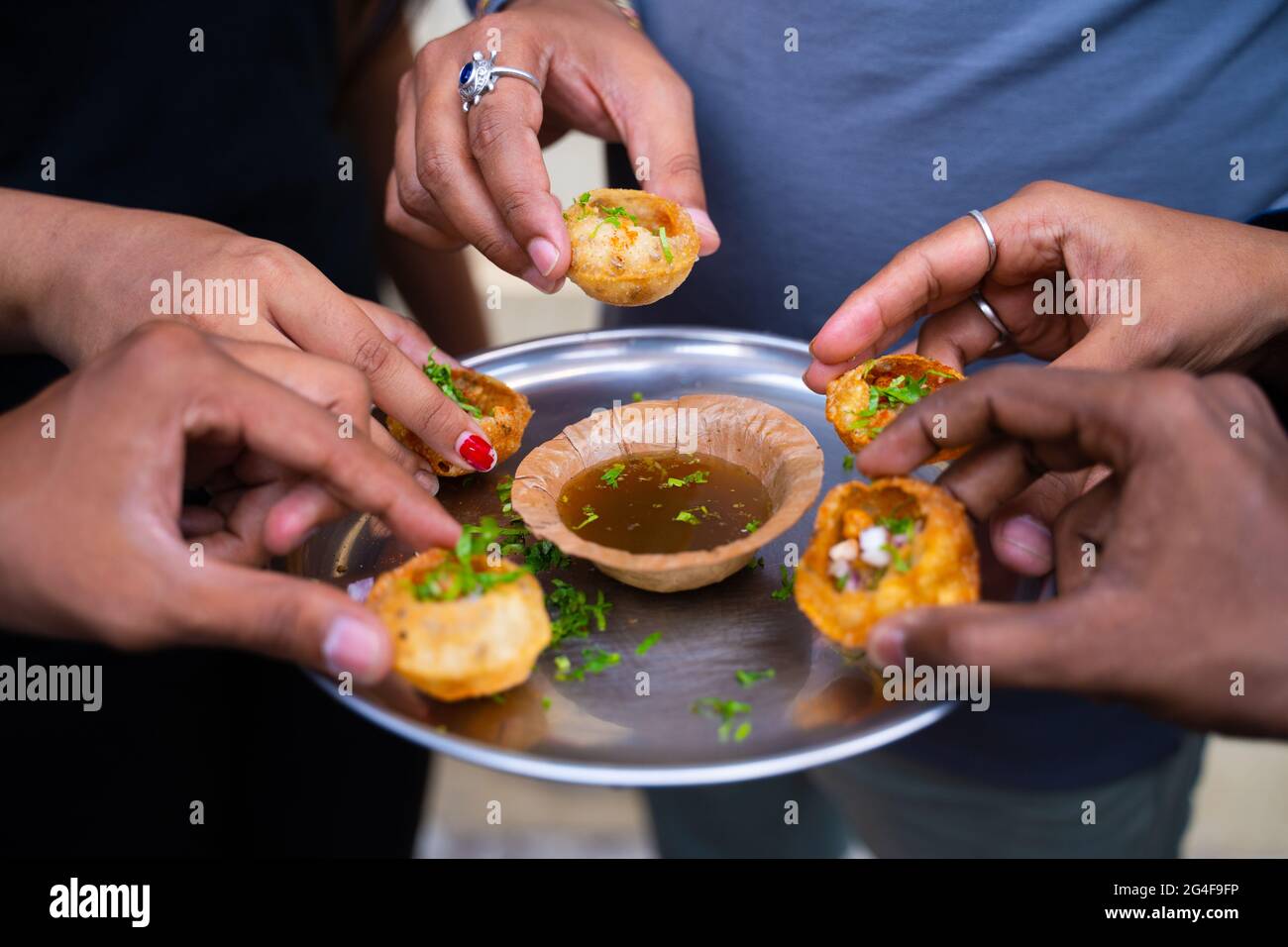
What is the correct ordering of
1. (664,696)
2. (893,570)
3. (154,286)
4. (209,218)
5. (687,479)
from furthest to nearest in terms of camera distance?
(209,218) < (687,479) < (154,286) < (664,696) < (893,570)

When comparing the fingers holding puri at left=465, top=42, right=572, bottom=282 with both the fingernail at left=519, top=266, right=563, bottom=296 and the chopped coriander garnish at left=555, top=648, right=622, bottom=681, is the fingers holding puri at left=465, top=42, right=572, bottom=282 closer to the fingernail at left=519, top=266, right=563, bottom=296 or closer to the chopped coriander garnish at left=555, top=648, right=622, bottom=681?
the fingernail at left=519, top=266, right=563, bottom=296

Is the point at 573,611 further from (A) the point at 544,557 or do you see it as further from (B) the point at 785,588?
(B) the point at 785,588

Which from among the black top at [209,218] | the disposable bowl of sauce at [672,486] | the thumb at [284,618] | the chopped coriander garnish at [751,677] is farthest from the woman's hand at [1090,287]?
the black top at [209,218]

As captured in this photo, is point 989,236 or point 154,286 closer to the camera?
point 154,286

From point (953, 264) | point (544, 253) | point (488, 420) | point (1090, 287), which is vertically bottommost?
point (488, 420)

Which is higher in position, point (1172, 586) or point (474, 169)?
point (474, 169)

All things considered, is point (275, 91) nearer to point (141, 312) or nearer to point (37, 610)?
point (141, 312)

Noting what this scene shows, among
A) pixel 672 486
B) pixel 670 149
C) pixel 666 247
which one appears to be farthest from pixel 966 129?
pixel 672 486
